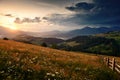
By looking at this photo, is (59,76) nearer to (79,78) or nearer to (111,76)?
(79,78)

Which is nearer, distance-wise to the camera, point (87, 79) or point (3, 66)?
point (3, 66)

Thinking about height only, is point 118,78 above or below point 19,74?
below

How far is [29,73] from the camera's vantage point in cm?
1563

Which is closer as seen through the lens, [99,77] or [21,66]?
[21,66]

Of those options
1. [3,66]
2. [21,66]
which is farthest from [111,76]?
[3,66]

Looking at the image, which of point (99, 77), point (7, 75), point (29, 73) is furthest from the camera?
point (99, 77)

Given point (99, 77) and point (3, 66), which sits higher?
point (3, 66)

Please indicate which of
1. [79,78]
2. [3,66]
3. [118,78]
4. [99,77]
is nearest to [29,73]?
[3,66]

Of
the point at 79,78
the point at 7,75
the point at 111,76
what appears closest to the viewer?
the point at 7,75

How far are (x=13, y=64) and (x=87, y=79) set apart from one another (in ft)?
18.2

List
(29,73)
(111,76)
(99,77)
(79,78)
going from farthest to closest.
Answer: (111,76)
(99,77)
(79,78)
(29,73)

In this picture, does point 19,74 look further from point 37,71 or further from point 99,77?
point 99,77

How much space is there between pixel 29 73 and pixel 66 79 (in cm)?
252

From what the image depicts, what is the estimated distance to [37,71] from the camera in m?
16.5
